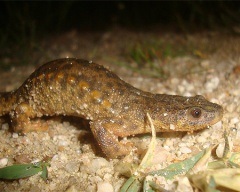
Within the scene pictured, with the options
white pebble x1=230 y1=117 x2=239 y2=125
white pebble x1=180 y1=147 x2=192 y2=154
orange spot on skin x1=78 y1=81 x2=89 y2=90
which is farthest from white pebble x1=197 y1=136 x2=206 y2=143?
orange spot on skin x1=78 y1=81 x2=89 y2=90

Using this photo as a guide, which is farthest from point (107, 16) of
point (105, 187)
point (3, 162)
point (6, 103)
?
point (105, 187)

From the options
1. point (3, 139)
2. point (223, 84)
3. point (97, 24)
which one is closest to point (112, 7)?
point (97, 24)

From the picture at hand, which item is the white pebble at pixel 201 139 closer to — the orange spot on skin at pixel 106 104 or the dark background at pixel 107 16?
the orange spot on skin at pixel 106 104

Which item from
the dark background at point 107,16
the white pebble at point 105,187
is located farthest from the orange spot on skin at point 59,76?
the dark background at point 107,16

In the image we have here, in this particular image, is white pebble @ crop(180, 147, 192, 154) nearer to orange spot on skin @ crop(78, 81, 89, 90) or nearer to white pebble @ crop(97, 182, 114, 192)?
white pebble @ crop(97, 182, 114, 192)

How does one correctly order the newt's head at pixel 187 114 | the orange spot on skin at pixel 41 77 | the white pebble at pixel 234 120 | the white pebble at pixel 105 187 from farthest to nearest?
the orange spot on skin at pixel 41 77 → the white pebble at pixel 234 120 → the newt's head at pixel 187 114 → the white pebble at pixel 105 187

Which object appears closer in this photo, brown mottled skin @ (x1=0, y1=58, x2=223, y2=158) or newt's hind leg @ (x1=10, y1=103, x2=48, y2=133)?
brown mottled skin @ (x1=0, y1=58, x2=223, y2=158)
